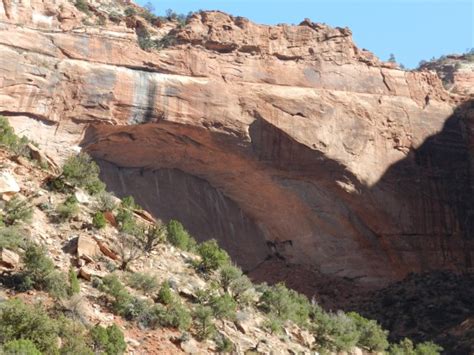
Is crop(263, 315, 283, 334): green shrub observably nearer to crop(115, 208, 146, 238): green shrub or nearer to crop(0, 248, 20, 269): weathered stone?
crop(115, 208, 146, 238): green shrub

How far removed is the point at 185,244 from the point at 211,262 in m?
1.27

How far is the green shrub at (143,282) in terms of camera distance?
17000mm

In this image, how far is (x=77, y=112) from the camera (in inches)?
1085

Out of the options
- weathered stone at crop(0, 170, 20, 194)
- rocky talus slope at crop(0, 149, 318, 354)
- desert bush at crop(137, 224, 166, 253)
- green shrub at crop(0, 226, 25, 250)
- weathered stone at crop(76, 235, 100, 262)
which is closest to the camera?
rocky talus slope at crop(0, 149, 318, 354)

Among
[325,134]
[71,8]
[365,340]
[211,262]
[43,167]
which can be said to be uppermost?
[71,8]

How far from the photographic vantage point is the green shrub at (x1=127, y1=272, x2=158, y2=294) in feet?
55.8

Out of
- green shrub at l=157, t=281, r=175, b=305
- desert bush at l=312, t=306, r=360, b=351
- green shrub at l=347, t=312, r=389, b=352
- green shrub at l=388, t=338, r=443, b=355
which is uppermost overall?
green shrub at l=157, t=281, r=175, b=305

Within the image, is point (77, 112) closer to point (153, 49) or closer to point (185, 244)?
point (153, 49)

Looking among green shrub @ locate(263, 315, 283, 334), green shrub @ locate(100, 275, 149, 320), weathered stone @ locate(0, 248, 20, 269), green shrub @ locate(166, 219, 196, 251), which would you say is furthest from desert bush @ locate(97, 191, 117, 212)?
green shrub @ locate(263, 315, 283, 334)

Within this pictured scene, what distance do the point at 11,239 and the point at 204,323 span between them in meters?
4.41

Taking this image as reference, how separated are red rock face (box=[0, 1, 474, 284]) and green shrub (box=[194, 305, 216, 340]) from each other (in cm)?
1209

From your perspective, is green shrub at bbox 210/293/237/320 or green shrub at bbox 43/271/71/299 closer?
green shrub at bbox 43/271/71/299

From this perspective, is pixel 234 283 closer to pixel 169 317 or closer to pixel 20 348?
pixel 169 317

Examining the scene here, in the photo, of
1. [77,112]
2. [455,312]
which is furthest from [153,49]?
[455,312]
